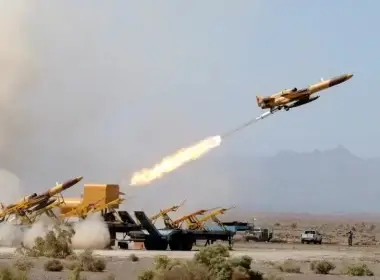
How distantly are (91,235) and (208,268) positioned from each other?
22.9 m

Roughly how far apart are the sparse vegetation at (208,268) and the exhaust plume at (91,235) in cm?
2026

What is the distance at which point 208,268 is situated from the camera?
23484mm

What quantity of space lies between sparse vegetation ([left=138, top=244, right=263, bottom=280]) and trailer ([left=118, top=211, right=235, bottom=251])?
19046 mm

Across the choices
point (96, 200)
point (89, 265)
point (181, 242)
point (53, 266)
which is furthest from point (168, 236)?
point (53, 266)

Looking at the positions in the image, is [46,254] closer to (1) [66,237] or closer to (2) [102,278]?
(1) [66,237]

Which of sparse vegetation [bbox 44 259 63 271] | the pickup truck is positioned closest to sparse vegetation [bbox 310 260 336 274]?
sparse vegetation [bbox 44 259 63 271]

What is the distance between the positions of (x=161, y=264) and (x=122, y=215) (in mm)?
23296

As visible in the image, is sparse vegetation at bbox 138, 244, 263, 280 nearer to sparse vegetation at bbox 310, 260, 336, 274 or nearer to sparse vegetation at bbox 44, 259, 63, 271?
sparse vegetation at bbox 44, 259, 63, 271

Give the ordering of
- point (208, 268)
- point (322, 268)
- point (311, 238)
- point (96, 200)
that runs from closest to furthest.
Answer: point (208, 268) → point (322, 268) → point (96, 200) → point (311, 238)

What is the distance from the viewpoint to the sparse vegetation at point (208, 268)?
2139 cm

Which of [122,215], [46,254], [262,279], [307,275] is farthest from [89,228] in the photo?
[262,279]

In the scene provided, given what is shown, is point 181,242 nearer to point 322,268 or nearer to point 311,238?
point 322,268

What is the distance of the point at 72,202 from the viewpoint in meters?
51.5

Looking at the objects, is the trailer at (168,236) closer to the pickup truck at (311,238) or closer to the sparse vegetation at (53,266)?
the pickup truck at (311,238)
